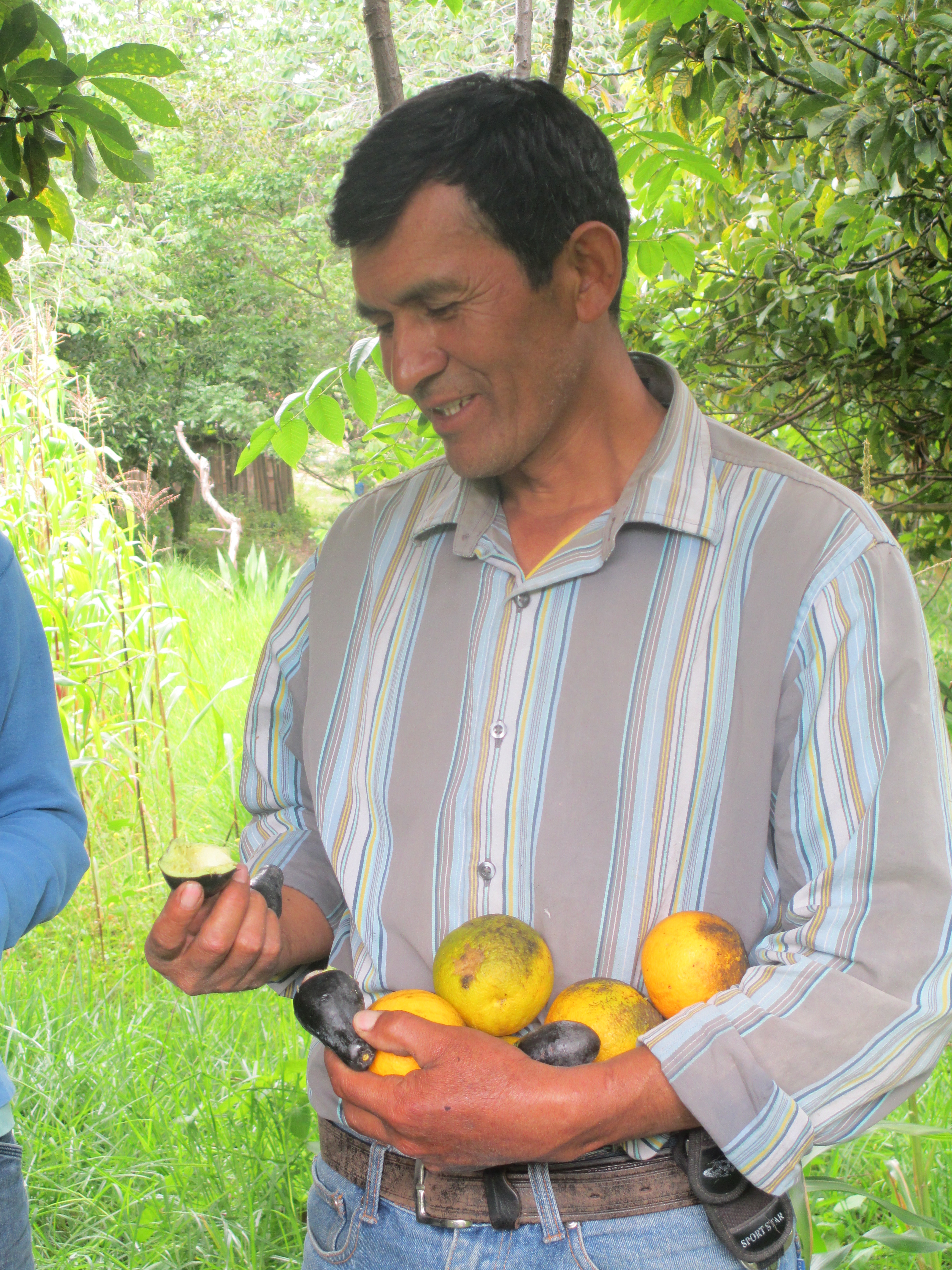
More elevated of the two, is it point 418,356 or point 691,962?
point 418,356

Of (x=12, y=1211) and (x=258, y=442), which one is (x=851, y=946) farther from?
(x=258, y=442)

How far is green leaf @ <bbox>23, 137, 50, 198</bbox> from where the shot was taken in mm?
1392

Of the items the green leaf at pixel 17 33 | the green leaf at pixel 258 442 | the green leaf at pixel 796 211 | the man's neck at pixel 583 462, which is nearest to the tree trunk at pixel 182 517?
the green leaf at pixel 796 211

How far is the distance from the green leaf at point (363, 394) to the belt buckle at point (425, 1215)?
3.95ft

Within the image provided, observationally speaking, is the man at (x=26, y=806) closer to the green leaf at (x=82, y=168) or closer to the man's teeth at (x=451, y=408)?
the green leaf at (x=82, y=168)

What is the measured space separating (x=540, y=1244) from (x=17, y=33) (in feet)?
4.80

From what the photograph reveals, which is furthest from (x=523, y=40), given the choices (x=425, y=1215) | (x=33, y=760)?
(x=425, y=1215)

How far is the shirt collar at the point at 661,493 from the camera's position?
1.20m

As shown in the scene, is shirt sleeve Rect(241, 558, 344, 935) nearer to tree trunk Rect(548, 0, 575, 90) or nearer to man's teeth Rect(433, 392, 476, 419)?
man's teeth Rect(433, 392, 476, 419)

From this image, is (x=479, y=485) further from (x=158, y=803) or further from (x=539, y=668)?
(x=158, y=803)

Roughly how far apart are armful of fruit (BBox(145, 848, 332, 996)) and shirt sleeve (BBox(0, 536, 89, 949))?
1.04 ft

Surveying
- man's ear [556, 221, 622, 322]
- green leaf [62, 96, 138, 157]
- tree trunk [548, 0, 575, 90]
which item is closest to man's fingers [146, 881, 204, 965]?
man's ear [556, 221, 622, 322]

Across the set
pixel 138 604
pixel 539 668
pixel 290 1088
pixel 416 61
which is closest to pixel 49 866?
pixel 539 668

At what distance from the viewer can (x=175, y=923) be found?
1.08 meters
